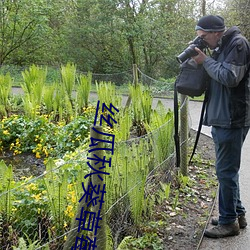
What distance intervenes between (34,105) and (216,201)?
3.69 metres

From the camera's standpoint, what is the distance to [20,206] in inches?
115

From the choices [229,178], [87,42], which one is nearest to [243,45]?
[229,178]

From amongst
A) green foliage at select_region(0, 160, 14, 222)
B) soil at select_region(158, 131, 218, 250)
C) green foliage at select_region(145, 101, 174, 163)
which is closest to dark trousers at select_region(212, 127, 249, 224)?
soil at select_region(158, 131, 218, 250)

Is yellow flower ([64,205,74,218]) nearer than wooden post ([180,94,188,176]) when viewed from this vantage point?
Yes

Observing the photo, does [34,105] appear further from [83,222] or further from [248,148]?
[83,222]

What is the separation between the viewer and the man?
2.91 metres

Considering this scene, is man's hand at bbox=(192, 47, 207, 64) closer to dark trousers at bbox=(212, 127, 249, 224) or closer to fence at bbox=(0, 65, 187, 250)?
dark trousers at bbox=(212, 127, 249, 224)

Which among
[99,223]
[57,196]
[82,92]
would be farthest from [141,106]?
[99,223]

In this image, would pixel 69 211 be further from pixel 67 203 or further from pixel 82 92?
pixel 82 92

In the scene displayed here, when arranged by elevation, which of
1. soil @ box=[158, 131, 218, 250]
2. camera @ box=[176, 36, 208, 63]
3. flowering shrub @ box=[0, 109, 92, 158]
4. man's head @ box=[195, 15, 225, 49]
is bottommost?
soil @ box=[158, 131, 218, 250]

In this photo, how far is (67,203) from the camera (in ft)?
9.48

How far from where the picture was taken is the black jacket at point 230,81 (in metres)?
2.90

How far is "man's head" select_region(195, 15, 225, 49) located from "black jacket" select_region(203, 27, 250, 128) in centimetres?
8

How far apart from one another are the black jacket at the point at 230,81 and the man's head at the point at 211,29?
75 mm
